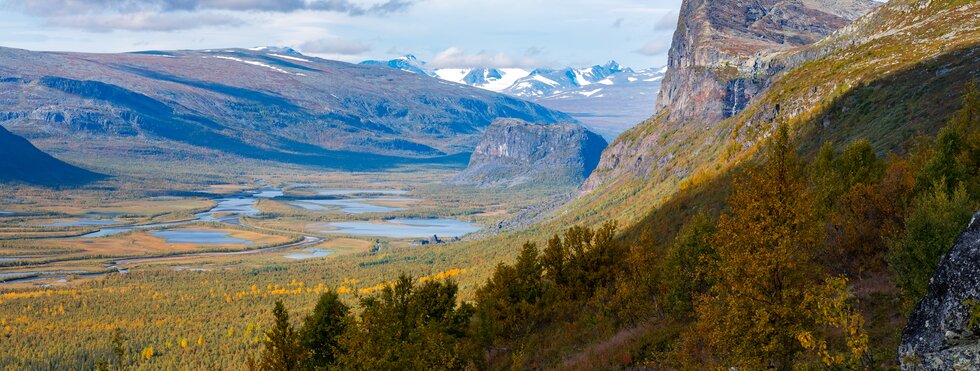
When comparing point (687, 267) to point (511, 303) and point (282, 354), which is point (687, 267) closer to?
point (511, 303)

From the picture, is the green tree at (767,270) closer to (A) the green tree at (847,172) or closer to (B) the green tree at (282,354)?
(A) the green tree at (847,172)

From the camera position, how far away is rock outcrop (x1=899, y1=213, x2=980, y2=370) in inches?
545

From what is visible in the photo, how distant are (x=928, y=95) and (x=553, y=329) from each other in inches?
2176

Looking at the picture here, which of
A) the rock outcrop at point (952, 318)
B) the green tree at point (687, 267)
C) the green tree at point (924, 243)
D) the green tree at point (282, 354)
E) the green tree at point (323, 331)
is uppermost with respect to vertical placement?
the rock outcrop at point (952, 318)

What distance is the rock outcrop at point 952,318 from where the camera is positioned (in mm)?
13842

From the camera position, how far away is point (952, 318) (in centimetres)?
1428

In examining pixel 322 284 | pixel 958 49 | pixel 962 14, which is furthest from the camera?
pixel 322 284

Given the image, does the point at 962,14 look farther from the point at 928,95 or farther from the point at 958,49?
the point at 928,95

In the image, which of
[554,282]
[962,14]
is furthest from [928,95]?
[554,282]

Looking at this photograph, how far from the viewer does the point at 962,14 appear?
105188mm

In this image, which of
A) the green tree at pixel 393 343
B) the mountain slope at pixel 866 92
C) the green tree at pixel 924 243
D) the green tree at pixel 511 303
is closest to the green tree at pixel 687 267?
the green tree at pixel 924 243

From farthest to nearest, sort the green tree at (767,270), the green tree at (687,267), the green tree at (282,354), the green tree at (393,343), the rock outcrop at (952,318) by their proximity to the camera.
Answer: the green tree at (687,267) < the green tree at (282,354) < the green tree at (393,343) < the green tree at (767,270) < the rock outcrop at (952,318)

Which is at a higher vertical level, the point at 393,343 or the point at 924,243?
the point at 924,243

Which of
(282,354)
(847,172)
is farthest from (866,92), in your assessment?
(282,354)
